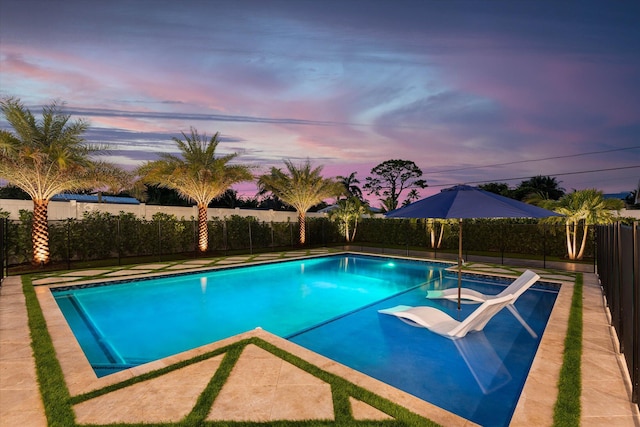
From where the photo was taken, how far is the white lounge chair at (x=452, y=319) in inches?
224

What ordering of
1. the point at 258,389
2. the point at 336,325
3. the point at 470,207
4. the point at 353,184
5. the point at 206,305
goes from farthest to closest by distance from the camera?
the point at 353,184
the point at 206,305
the point at 336,325
the point at 470,207
the point at 258,389

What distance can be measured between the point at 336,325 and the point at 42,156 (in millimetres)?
12087

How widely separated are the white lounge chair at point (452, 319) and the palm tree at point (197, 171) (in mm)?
13068

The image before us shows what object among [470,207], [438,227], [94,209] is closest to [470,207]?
[470,207]

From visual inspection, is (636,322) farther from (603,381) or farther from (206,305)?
(206,305)

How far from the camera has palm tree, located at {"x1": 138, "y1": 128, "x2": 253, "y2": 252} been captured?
54.0ft

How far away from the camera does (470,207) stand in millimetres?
5957

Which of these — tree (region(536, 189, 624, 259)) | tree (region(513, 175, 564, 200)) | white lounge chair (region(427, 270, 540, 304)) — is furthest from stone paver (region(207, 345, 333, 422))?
tree (region(513, 175, 564, 200))

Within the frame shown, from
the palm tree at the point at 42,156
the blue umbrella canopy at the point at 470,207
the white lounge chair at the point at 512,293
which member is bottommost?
the white lounge chair at the point at 512,293

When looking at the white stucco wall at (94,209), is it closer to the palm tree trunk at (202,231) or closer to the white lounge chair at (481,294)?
the palm tree trunk at (202,231)

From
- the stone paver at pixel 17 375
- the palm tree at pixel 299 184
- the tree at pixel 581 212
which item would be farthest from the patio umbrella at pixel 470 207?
the palm tree at pixel 299 184

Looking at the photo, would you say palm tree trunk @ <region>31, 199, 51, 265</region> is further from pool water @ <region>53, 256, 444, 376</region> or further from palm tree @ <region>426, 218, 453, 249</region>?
palm tree @ <region>426, 218, 453, 249</region>

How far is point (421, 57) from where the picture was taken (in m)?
14.1

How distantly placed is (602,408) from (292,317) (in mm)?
5881
